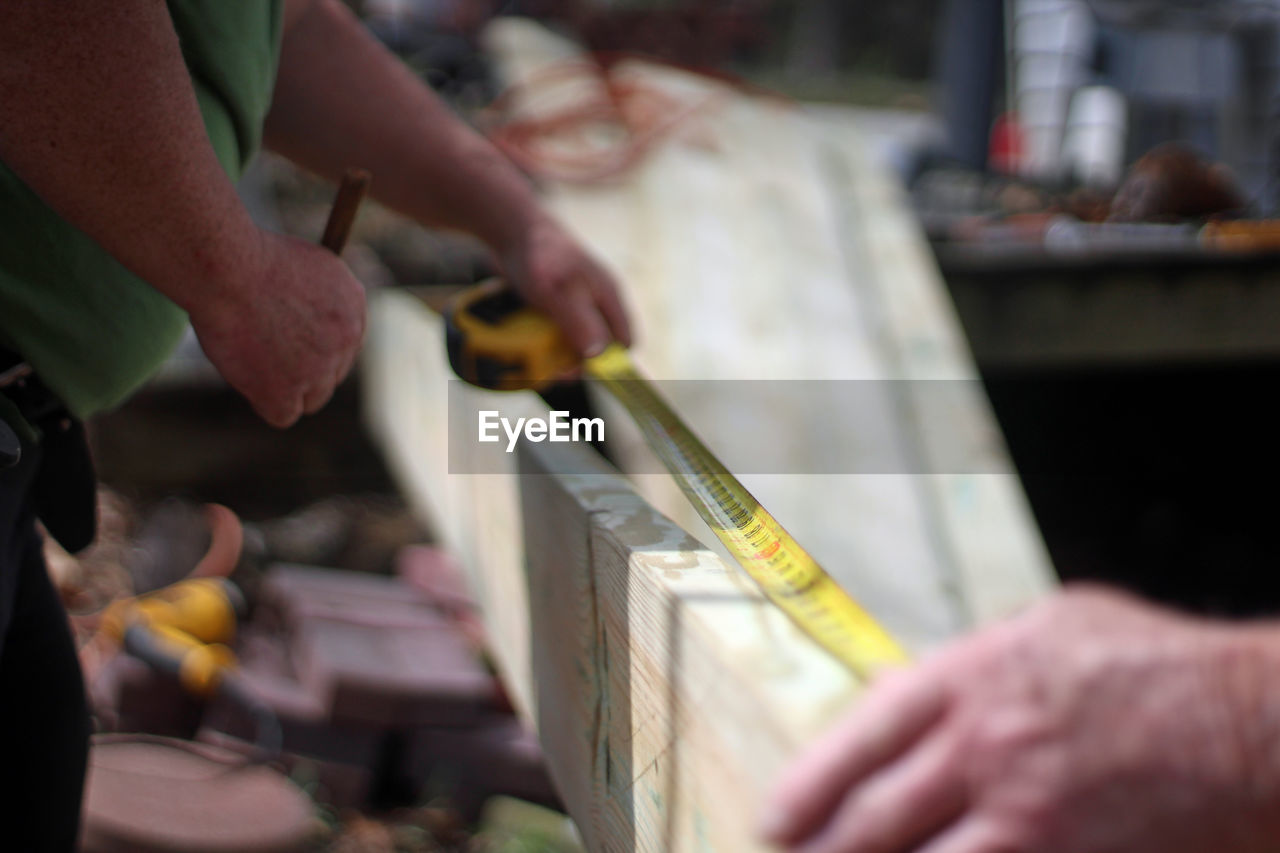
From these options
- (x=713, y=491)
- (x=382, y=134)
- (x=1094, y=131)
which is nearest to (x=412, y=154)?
(x=382, y=134)

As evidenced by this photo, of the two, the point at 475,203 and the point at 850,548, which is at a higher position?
the point at 475,203

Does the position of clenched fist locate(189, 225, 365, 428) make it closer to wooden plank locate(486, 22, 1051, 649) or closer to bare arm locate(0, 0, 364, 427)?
bare arm locate(0, 0, 364, 427)

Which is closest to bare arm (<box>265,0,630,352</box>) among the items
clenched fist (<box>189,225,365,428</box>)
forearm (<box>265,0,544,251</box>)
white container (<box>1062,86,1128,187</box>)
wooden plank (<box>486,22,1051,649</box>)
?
forearm (<box>265,0,544,251</box>)

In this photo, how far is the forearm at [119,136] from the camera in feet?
2.68

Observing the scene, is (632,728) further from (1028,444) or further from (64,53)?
(1028,444)

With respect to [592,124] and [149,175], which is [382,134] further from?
[592,124]

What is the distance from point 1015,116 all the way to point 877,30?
1246cm

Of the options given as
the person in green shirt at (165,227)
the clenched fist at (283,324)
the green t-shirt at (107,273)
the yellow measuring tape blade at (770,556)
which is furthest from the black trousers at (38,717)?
the yellow measuring tape blade at (770,556)

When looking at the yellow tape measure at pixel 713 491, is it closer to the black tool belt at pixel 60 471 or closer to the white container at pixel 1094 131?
the black tool belt at pixel 60 471

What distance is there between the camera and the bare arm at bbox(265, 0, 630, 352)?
140 centimetres

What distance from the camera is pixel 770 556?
34.7 inches

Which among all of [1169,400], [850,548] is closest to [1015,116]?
[1169,400]

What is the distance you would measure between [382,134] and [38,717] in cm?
87

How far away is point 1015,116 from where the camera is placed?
9.62m
